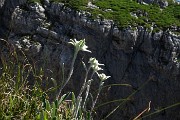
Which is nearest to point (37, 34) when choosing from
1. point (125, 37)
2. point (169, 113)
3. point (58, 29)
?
point (58, 29)

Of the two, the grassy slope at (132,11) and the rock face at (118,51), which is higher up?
the grassy slope at (132,11)

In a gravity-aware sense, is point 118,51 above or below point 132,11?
below

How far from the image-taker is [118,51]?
72.1 feet

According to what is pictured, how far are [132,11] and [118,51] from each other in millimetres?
4384

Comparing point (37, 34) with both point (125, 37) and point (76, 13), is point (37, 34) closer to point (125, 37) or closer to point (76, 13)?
point (76, 13)

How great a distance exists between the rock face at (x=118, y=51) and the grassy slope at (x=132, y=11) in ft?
2.17

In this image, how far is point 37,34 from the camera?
22.7m

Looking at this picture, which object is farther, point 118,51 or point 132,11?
point 132,11

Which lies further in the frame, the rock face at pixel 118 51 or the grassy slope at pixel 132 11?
the grassy slope at pixel 132 11

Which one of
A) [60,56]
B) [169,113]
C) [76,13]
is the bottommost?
[169,113]

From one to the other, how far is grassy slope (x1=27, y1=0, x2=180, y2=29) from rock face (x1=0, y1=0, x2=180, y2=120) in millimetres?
660

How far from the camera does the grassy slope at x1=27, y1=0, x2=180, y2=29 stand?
23592mm

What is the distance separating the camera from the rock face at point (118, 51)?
2119 cm

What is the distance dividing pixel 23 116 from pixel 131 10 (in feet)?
72.9
